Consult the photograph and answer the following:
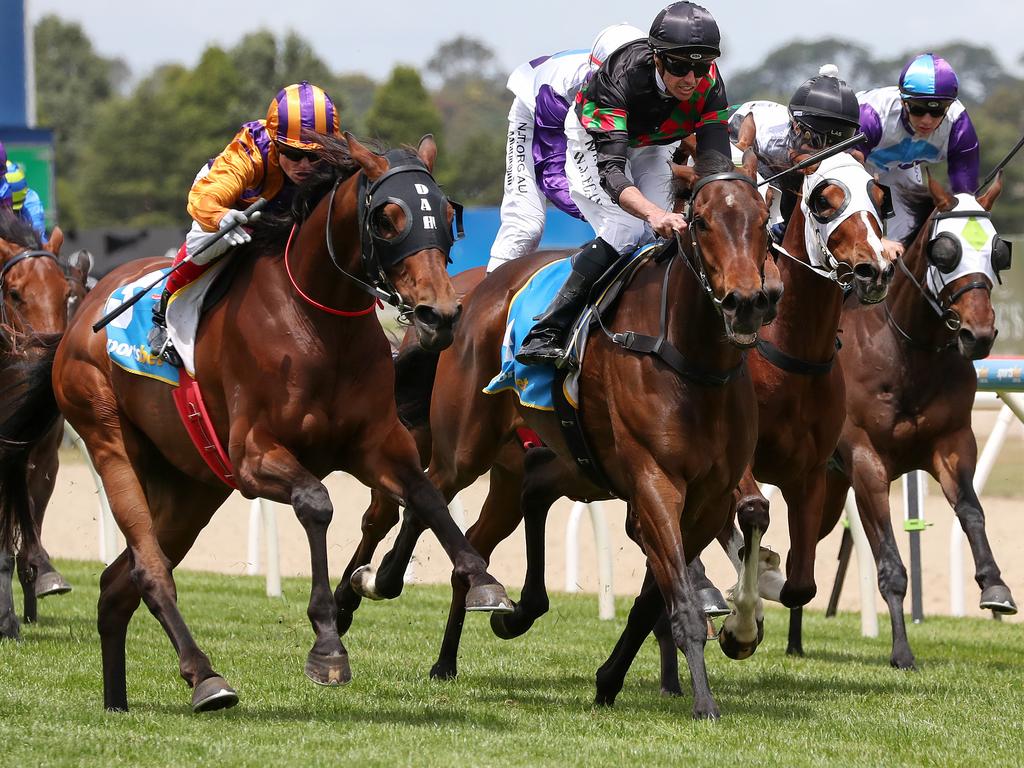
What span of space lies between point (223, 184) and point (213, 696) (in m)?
1.76

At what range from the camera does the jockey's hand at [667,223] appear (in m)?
5.30

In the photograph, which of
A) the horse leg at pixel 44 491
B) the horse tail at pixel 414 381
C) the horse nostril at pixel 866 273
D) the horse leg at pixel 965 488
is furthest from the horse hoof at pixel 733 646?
the horse leg at pixel 44 491

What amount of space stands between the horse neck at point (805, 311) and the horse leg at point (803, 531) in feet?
1.63

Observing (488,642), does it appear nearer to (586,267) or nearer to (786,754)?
(586,267)

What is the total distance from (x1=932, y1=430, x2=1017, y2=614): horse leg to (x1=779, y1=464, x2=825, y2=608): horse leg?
915 mm

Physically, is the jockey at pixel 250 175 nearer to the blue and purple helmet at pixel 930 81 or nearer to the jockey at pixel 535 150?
the jockey at pixel 535 150

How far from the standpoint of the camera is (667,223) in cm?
533

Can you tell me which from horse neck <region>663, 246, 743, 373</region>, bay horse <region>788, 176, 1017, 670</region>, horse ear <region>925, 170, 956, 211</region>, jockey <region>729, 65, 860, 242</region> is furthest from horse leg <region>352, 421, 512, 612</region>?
horse ear <region>925, 170, 956, 211</region>

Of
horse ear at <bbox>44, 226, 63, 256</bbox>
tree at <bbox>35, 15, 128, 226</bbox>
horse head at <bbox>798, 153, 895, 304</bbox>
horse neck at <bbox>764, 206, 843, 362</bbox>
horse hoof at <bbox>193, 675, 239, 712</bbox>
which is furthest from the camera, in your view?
tree at <bbox>35, 15, 128, 226</bbox>

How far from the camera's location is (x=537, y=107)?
777cm

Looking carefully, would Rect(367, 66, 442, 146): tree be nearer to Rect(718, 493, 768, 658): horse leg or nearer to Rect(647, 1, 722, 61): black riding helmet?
Rect(718, 493, 768, 658): horse leg

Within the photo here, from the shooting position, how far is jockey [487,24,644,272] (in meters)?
7.59

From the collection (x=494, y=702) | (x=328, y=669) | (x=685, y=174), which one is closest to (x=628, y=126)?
(x=685, y=174)

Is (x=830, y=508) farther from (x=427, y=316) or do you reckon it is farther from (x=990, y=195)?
(x=427, y=316)
